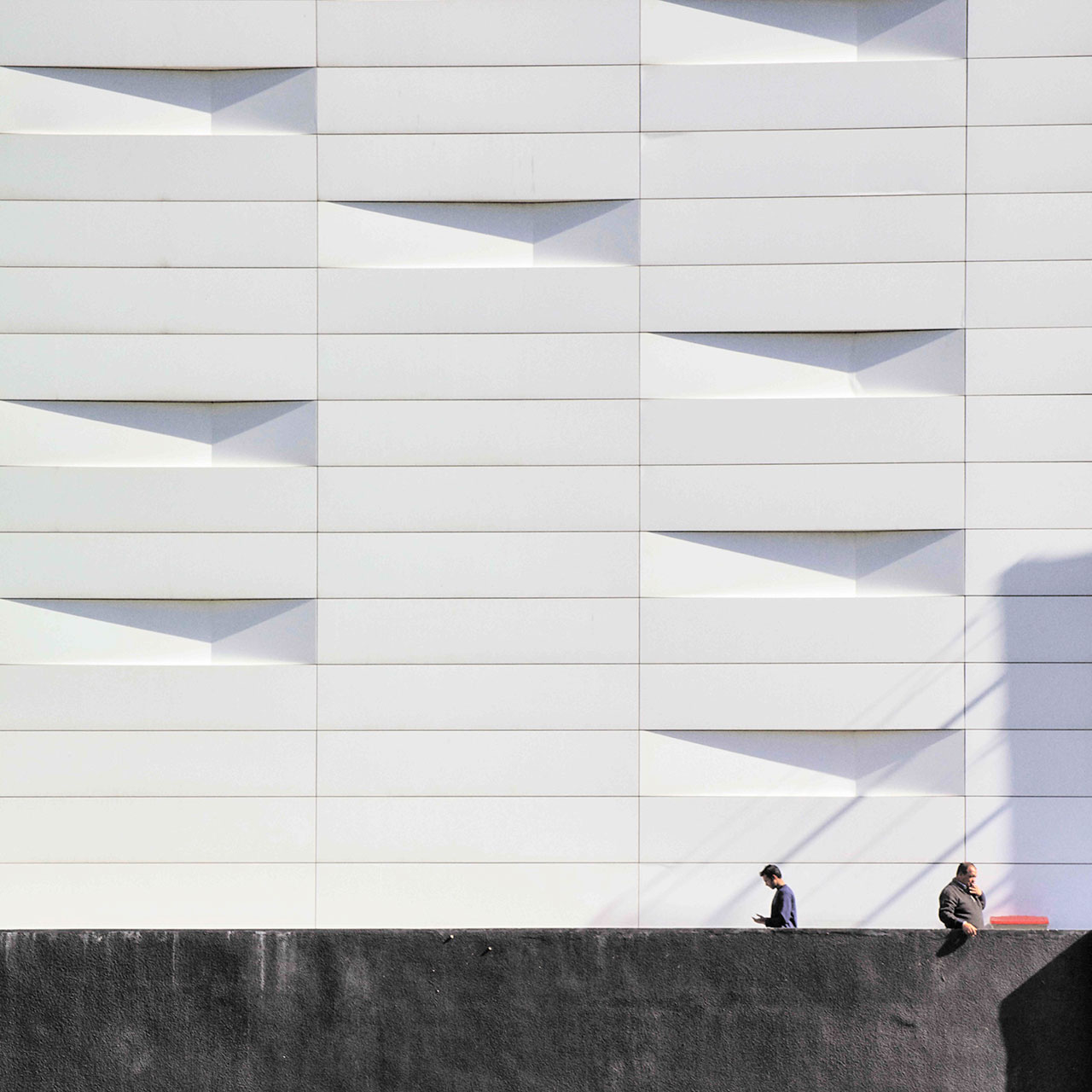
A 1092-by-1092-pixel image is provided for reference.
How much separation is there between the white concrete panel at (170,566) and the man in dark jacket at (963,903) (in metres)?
8.34

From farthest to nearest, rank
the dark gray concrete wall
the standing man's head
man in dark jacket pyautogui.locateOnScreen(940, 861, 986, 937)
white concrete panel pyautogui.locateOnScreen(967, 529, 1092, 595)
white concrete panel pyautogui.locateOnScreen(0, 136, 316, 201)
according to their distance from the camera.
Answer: white concrete panel pyautogui.locateOnScreen(0, 136, 316, 201)
white concrete panel pyautogui.locateOnScreen(967, 529, 1092, 595)
the standing man's head
the dark gray concrete wall
man in dark jacket pyautogui.locateOnScreen(940, 861, 986, 937)

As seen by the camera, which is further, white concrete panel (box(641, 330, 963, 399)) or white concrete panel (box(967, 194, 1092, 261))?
white concrete panel (box(641, 330, 963, 399))

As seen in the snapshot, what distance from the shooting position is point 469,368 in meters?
12.7

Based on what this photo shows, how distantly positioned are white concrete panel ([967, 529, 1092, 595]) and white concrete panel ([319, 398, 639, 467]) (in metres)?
4.59

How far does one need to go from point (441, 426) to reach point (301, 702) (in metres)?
3.92

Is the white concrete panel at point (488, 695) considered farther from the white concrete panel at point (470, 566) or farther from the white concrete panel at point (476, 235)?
the white concrete panel at point (476, 235)

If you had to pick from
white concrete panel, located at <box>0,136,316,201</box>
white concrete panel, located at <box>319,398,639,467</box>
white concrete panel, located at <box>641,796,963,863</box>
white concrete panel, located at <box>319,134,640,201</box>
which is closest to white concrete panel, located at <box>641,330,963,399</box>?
white concrete panel, located at <box>319,398,639,467</box>

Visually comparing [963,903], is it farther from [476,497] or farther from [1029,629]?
[476,497]

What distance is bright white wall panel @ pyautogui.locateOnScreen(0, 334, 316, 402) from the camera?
1267 cm

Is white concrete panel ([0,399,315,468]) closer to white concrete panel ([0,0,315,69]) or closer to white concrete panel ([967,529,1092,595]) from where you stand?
white concrete panel ([0,0,315,69])

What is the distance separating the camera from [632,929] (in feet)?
37.0

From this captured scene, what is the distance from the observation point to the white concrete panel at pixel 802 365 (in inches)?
500

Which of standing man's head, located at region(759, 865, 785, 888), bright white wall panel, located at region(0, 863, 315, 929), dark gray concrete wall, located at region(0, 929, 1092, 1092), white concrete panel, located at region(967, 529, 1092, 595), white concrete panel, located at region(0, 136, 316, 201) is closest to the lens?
dark gray concrete wall, located at region(0, 929, 1092, 1092)

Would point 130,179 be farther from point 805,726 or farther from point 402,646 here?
point 805,726
